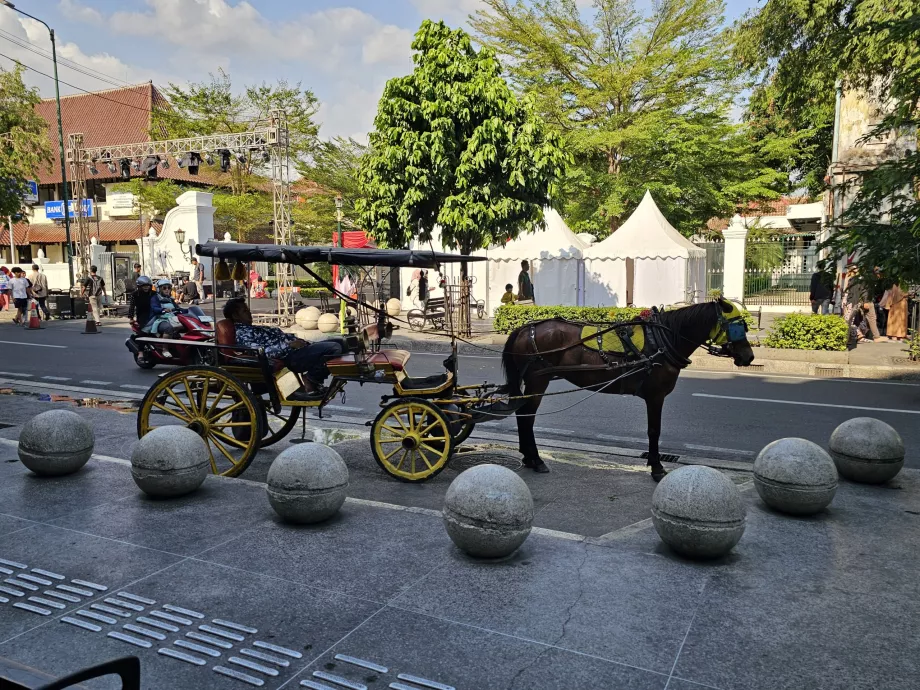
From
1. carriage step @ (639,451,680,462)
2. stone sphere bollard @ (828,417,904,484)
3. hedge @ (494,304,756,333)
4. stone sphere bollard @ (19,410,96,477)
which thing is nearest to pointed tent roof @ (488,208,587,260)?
hedge @ (494,304,756,333)

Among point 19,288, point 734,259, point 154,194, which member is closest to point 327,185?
point 154,194

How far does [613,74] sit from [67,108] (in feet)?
146

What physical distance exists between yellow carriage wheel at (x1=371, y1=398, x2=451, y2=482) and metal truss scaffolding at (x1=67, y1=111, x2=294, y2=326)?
646 inches

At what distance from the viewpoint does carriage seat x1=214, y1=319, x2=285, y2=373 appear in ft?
25.9

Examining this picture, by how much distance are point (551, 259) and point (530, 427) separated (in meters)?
17.5

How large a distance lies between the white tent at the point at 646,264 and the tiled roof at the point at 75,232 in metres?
28.3

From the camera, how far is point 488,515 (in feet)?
16.2

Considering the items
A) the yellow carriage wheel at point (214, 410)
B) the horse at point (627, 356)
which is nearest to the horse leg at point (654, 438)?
the horse at point (627, 356)

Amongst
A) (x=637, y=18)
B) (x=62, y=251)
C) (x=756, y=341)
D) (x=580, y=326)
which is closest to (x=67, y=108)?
(x=62, y=251)

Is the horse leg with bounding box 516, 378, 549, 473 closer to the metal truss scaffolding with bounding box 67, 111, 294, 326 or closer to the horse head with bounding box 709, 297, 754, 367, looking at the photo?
the horse head with bounding box 709, 297, 754, 367

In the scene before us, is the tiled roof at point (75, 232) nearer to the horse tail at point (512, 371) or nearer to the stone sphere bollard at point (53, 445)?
the stone sphere bollard at point (53, 445)

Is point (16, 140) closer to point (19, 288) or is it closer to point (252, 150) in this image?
point (19, 288)

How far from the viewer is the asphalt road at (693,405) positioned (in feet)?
30.3

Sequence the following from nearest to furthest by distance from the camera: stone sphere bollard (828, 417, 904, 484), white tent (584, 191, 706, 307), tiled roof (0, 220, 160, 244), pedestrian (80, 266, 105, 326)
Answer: stone sphere bollard (828, 417, 904, 484) < white tent (584, 191, 706, 307) < pedestrian (80, 266, 105, 326) < tiled roof (0, 220, 160, 244)
